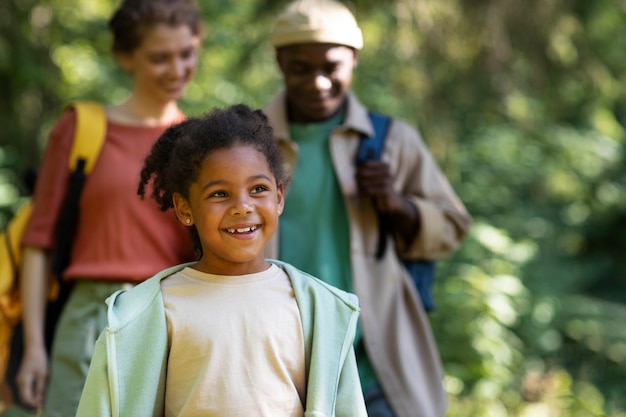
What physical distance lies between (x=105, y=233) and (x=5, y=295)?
1.78ft

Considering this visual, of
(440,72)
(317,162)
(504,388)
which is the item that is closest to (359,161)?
(317,162)

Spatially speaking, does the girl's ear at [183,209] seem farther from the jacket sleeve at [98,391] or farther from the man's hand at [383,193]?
the man's hand at [383,193]

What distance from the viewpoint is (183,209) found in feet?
9.04

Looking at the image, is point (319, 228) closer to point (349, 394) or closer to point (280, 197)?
point (280, 197)

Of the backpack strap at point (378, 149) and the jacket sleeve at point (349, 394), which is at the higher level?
the backpack strap at point (378, 149)

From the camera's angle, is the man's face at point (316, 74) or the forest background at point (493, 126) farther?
the forest background at point (493, 126)

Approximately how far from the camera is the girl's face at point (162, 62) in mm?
3805

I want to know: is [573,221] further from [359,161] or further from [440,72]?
[359,161]

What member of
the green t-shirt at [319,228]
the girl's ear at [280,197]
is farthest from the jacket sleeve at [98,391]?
the green t-shirt at [319,228]

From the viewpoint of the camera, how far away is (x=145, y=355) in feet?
8.39

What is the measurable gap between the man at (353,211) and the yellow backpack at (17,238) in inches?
26.2

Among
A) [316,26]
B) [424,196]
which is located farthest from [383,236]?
[316,26]

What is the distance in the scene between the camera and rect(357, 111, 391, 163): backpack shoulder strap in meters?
3.69

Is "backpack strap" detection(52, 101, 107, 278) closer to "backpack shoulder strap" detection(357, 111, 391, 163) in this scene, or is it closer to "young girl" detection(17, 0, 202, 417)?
"young girl" detection(17, 0, 202, 417)
